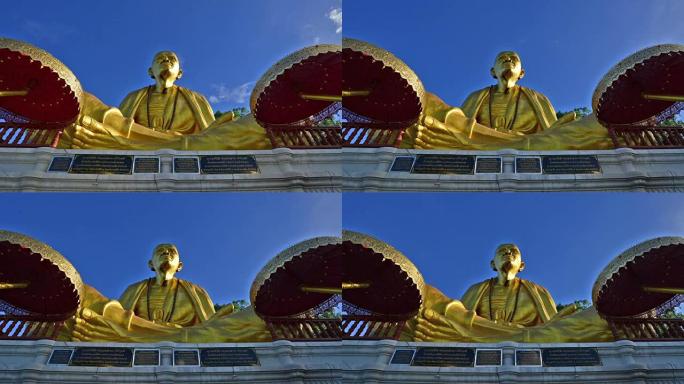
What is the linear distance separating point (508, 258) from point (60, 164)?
5901 mm

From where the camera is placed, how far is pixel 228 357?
58.3 ft

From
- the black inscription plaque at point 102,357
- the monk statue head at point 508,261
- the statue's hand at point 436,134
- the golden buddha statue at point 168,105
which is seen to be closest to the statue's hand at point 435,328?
the monk statue head at point 508,261

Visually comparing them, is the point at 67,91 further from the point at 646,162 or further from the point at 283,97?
the point at 646,162

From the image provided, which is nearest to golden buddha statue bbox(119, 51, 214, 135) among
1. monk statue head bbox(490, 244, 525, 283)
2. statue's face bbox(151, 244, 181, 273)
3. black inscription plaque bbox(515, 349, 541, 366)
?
statue's face bbox(151, 244, 181, 273)

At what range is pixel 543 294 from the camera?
60.6 feet

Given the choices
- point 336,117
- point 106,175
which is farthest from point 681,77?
point 106,175

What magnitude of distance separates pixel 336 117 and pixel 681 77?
4.59 m

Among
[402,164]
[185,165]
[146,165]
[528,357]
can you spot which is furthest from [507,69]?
[146,165]

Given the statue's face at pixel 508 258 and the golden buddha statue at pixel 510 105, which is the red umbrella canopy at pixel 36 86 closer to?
the golden buddha statue at pixel 510 105

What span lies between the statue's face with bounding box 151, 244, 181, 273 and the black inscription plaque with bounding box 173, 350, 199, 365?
Answer: 1244 mm

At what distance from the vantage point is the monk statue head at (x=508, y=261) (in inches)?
724

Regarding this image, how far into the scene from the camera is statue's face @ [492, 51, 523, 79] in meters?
19.2

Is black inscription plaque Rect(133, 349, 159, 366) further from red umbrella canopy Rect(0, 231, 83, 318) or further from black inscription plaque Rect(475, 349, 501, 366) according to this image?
black inscription plaque Rect(475, 349, 501, 366)

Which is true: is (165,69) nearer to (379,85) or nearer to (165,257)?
(165,257)
